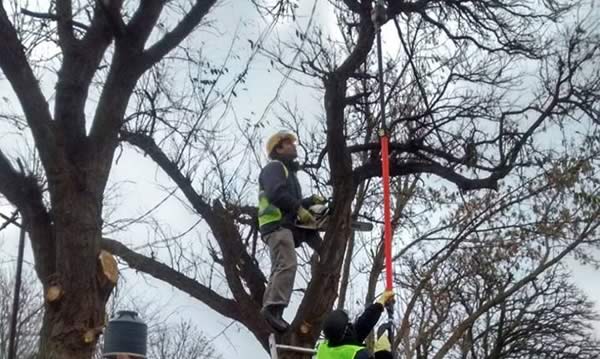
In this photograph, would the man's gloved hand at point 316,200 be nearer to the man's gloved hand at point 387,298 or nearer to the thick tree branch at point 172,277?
the man's gloved hand at point 387,298

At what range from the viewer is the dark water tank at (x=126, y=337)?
468 cm

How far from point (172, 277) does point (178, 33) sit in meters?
4.36

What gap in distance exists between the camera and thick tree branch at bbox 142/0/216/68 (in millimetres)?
9031

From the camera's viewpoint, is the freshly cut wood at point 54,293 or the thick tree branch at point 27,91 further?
the thick tree branch at point 27,91

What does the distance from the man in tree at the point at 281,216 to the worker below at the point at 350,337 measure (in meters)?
1.61

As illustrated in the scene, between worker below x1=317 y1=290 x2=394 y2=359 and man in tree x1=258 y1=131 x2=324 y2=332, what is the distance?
1.61 metres

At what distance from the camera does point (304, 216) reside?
28.0ft

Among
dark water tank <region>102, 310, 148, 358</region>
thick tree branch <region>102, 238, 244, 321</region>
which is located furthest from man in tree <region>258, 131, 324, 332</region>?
thick tree branch <region>102, 238, 244, 321</region>

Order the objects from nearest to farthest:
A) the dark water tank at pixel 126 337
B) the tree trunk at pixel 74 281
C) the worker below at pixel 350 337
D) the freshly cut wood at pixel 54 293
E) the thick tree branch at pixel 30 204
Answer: the dark water tank at pixel 126 337 → the worker below at pixel 350 337 → the tree trunk at pixel 74 281 → the freshly cut wood at pixel 54 293 → the thick tree branch at pixel 30 204

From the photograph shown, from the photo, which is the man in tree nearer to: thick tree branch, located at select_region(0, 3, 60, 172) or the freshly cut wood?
the freshly cut wood

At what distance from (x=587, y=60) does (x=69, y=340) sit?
7552 mm

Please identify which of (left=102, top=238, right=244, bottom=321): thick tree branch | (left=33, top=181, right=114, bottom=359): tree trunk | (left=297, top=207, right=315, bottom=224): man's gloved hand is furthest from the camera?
(left=102, top=238, right=244, bottom=321): thick tree branch

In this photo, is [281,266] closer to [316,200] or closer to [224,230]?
[316,200]

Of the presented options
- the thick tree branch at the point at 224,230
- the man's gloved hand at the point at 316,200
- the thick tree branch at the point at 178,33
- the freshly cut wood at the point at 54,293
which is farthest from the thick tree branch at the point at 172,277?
the freshly cut wood at the point at 54,293
